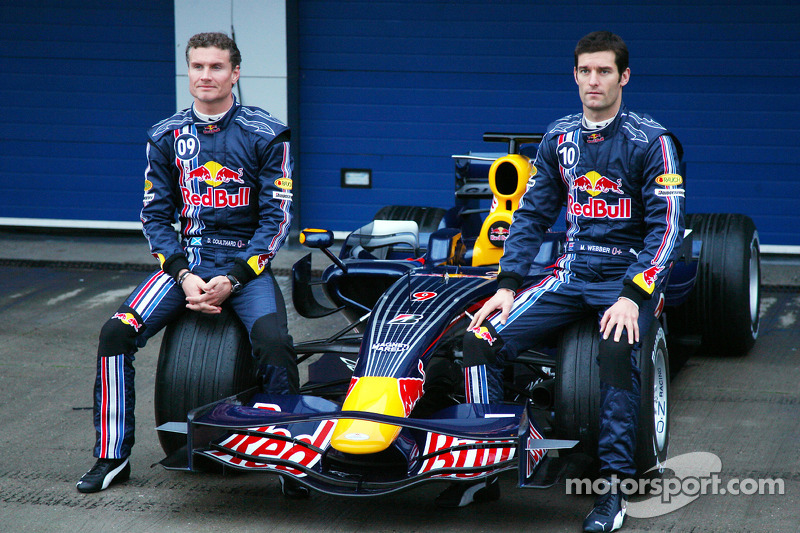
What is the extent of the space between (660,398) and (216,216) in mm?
2045

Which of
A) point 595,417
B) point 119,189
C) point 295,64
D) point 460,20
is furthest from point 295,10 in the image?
point 595,417

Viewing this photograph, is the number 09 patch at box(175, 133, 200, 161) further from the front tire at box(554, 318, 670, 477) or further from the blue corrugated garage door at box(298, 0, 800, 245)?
the blue corrugated garage door at box(298, 0, 800, 245)

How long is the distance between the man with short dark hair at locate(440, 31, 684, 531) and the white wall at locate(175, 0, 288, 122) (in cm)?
572

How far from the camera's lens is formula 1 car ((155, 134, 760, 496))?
346 centimetres

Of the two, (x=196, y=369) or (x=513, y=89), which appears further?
(x=513, y=89)

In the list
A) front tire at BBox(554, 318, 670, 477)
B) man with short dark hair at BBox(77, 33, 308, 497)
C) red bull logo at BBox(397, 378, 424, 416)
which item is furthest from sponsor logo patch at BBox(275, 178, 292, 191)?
front tire at BBox(554, 318, 670, 477)

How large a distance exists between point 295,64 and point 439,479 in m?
7.05

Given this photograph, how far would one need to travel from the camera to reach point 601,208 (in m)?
4.10

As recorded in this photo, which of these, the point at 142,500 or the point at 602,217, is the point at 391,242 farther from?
the point at 142,500

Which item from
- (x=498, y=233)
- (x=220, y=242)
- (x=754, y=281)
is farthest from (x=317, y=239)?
(x=754, y=281)

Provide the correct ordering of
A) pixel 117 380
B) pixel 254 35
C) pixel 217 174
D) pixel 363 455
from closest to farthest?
pixel 363 455
pixel 117 380
pixel 217 174
pixel 254 35

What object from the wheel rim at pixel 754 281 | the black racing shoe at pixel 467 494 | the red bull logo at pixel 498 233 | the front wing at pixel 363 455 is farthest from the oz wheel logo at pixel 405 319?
the wheel rim at pixel 754 281

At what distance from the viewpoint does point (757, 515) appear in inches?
146

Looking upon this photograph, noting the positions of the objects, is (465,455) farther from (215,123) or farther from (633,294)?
(215,123)
